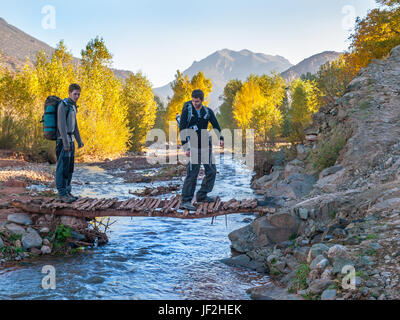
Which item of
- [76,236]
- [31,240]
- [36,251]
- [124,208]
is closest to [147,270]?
[124,208]

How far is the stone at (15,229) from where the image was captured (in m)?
6.16

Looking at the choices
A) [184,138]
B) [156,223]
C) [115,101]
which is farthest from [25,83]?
[184,138]

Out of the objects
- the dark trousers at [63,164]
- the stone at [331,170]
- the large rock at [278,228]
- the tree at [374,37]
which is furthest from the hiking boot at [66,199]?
the tree at [374,37]

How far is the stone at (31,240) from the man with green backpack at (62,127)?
0.90m

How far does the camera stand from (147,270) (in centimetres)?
580

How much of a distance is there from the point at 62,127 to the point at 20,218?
1776mm

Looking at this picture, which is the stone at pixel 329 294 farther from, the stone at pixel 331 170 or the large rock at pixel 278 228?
the stone at pixel 331 170

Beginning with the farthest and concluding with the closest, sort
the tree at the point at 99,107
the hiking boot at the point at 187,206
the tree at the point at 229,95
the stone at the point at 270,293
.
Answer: the tree at the point at 229,95 < the tree at the point at 99,107 < the hiking boot at the point at 187,206 < the stone at the point at 270,293

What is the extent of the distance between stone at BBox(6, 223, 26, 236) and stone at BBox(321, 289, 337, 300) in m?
4.80

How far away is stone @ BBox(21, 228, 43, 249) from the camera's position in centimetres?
609

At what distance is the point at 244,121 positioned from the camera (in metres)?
37.0

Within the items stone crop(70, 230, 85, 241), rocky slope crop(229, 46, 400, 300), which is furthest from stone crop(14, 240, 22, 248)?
rocky slope crop(229, 46, 400, 300)
